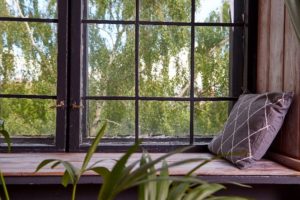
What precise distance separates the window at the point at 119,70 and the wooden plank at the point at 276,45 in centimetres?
27

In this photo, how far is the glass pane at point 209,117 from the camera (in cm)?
245

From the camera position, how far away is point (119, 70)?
2.42 meters

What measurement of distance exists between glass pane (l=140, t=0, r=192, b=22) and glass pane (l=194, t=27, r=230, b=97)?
0.39 feet

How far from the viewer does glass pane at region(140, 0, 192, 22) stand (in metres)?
2.43

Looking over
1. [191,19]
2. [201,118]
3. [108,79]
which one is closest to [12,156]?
[108,79]

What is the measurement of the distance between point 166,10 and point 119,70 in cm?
44

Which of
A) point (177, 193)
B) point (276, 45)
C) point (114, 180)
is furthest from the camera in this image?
point (276, 45)

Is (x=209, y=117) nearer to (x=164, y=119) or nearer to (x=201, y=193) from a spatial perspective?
(x=164, y=119)

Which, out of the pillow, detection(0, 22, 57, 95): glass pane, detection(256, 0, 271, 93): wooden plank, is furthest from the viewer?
detection(0, 22, 57, 95): glass pane

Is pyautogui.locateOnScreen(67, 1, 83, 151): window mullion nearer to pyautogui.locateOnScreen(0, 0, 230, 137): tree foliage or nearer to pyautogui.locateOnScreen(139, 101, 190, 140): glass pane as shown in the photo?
pyautogui.locateOnScreen(0, 0, 230, 137): tree foliage

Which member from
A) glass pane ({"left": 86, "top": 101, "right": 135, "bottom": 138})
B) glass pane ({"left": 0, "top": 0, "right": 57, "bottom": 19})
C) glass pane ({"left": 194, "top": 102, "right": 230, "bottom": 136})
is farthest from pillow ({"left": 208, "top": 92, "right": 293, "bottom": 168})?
glass pane ({"left": 0, "top": 0, "right": 57, "bottom": 19})

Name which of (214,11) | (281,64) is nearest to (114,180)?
(281,64)

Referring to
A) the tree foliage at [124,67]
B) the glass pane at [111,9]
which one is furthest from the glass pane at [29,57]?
the glass pane at [111,9]

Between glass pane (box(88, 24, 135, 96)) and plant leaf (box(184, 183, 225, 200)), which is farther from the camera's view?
glass pane (box(88, 24, 135, 96))
